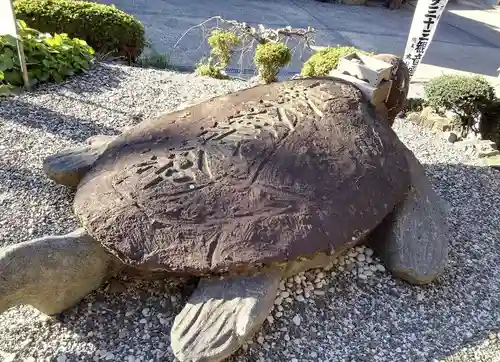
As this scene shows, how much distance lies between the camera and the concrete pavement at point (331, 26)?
7.09m

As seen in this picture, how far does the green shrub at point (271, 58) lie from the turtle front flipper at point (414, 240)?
2.36 m

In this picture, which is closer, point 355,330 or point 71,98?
point 355,330

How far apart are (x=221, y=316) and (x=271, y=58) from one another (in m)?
3.19

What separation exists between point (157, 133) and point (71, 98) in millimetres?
1869

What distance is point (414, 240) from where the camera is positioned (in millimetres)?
2307

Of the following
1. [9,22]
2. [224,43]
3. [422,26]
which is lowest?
[224,43]

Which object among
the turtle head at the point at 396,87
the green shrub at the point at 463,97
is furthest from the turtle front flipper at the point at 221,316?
the green shrub at the point at 463,97

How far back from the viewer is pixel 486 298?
2336 mm

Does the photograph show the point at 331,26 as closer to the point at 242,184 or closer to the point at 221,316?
the point at 242,184

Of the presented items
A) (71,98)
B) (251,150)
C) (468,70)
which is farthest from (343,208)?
(468,70)

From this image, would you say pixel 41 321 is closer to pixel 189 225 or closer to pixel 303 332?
pixel 189 225

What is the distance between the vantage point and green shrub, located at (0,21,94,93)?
12.6 ft

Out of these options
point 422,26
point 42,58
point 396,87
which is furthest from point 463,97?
point 42,58

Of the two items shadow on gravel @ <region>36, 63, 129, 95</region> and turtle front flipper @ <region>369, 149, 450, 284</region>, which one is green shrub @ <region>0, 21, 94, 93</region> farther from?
turtle front flipper @ <region>369, 149, 450, 284</region>
